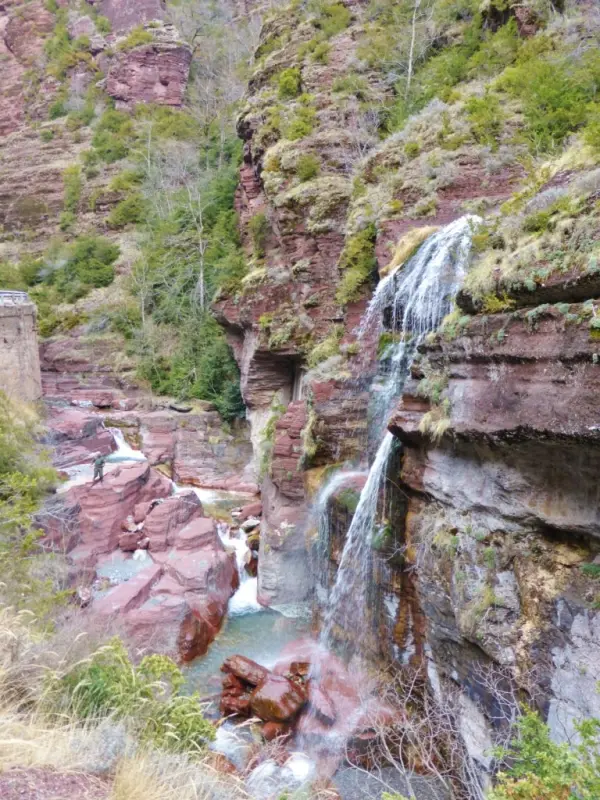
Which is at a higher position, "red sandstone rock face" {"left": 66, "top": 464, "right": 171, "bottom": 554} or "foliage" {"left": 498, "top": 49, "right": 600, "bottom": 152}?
"foliage" {"left": 498, "top": 49, "right": 600, "bottom": 152}

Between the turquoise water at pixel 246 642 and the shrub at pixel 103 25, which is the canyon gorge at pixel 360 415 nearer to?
the turquoise water at pixel 246 642

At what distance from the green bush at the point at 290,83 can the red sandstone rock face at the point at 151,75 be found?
832 inches

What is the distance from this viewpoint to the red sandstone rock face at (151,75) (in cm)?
3438

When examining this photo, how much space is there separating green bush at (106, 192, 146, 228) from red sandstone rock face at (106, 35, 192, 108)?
965 cm

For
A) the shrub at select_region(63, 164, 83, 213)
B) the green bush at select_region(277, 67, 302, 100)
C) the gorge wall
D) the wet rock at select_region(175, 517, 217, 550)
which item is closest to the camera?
the gorge wall

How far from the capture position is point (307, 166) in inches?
591

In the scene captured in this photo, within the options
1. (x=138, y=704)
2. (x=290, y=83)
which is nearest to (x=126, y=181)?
(x=290, y=83)

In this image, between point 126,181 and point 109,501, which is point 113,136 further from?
point 109,501

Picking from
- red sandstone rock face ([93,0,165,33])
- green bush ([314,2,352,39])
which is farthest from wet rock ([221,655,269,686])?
red sandstone rock face ([93,0,165,33])

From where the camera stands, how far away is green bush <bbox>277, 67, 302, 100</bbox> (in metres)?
17.2

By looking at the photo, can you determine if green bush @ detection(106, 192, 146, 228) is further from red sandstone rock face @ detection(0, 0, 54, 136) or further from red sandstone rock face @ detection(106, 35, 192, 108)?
red sandstone rock face @ detection(0, 0, 54, 136)

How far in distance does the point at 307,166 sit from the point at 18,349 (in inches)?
436

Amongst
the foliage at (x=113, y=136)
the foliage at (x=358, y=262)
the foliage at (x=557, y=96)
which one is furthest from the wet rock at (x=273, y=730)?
the foliage at (x=113, y=136)

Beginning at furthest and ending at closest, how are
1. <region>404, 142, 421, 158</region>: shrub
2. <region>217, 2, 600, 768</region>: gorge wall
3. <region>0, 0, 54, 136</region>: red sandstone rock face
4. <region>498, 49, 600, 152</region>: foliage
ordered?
<region>0, 0, 54, 136</region>: red sandstone rock face → <region>404, 142, 421, 158</region>: shrub → <region>498, 49, 600, 152</region>: foliage → <region>217, 2, 600, 768</region>: gorge wall
